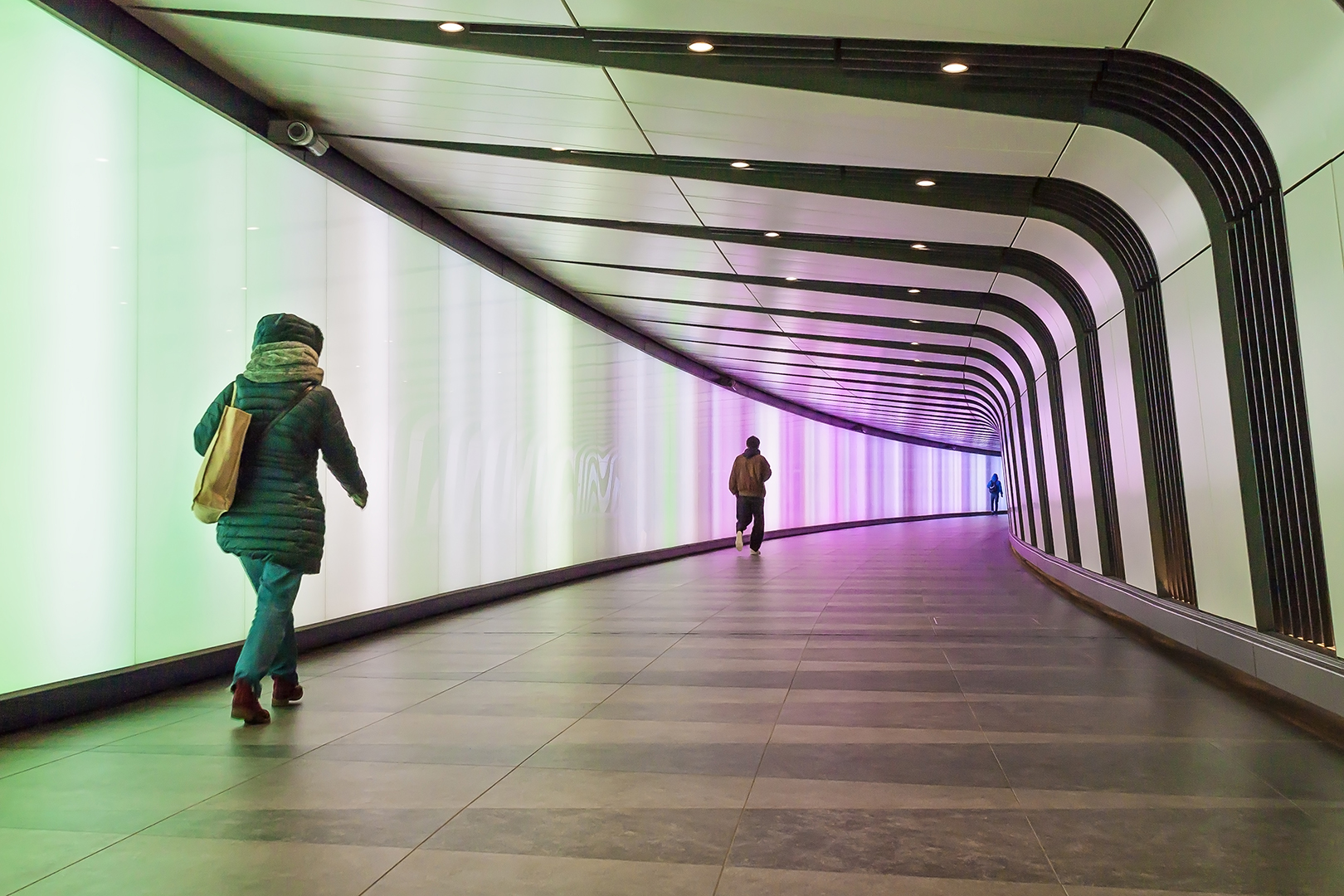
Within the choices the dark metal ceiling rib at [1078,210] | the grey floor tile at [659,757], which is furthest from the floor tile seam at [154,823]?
the dark metal ceiling rib at [1078,210]

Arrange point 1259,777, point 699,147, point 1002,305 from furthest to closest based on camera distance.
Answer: point 1002,305, point 699,147, point 1259,777

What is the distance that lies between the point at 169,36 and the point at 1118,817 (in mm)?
6569

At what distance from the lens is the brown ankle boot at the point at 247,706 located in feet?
17.4

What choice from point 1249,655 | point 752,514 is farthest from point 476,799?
point 752,514

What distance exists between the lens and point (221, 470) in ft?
17.4

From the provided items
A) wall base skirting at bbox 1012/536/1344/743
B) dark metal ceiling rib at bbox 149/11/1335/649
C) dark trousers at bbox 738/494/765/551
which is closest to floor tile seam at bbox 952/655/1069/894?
wall base skirting at bbox 1012/536/1344/743

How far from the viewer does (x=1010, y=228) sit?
1017 centimetres

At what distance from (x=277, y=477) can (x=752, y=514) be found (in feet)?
47.8

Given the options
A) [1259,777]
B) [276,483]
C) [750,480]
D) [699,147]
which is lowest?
[1259,777]

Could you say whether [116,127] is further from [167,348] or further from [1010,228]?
[1010,228]

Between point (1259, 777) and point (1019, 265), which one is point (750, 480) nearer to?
point (1019, 265)

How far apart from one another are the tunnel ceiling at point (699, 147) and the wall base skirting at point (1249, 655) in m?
2.88

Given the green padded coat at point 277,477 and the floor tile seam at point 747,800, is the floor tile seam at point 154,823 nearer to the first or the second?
the green padded coat at point 277,477

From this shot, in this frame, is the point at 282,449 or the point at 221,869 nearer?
the point at 221,869
